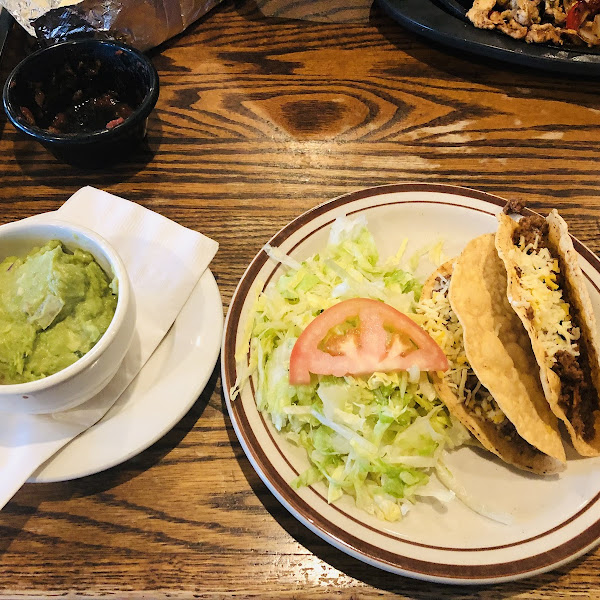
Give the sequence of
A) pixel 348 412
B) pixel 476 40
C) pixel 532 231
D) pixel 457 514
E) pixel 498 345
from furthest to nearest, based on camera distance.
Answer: pixel 476 40 < pixel 532 231 < pixel 498 345 < pixel 348 412 < pixel 457 514

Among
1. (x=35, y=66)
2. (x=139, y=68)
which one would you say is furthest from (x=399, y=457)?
(x=35, y=66)

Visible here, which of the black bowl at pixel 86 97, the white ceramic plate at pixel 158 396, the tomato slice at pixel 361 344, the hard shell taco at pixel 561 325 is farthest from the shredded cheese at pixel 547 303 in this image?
the black bowl at pixel 86 97

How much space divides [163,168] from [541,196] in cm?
154

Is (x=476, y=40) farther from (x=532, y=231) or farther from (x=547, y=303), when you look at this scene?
(x=547, y=303)

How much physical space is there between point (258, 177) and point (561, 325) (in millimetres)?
1271

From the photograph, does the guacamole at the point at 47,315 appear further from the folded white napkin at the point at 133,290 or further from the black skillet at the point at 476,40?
the black skillet at the point at 476,40


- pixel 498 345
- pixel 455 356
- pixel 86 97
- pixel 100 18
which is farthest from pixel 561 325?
pixel 100 18

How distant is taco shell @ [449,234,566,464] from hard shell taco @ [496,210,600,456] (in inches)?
2.7

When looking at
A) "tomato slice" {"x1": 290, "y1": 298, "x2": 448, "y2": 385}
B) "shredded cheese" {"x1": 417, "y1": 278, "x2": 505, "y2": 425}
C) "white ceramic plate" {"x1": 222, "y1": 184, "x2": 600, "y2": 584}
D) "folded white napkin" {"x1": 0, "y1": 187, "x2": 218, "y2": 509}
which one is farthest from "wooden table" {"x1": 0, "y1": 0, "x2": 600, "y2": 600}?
"shredded cheese" {"x1": 417, "y1": 278, "x2": 505, "y2": 425}

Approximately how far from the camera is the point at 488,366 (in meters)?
1.52

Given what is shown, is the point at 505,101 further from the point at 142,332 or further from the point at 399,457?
the point at 142,332

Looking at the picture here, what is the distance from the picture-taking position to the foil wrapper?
7.85ft

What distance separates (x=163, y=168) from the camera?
7.36 ft

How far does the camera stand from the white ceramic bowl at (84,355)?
1192mm
